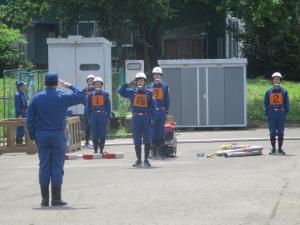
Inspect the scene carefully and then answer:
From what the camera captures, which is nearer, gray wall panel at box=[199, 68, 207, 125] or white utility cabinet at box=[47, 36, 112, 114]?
white utility cabinet at box=[47, 36, 112, 114]

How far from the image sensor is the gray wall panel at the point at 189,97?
28.9 m

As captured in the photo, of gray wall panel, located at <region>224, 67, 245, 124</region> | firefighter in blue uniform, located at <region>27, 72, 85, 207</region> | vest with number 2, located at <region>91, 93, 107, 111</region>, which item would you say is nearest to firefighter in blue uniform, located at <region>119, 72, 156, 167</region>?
vest with number 2, located at <region>91, 93, 107, 111</region>

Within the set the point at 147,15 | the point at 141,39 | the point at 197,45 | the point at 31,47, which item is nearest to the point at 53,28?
the point at 31,47

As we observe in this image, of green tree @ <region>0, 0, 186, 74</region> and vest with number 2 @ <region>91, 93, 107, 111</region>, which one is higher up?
green tree @ <region>0, 0, 186, 74</region>

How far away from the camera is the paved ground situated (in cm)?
1120

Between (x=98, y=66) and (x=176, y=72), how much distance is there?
3.02 m

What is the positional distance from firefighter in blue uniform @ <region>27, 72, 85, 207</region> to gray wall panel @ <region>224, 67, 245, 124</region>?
54.4 feet

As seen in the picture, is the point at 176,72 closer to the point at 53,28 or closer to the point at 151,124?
the point at 151,124

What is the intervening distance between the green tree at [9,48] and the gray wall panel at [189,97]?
59.6ft

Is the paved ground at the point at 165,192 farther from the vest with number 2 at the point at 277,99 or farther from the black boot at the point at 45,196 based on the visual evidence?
the vest with number 2 at the point at 277,99

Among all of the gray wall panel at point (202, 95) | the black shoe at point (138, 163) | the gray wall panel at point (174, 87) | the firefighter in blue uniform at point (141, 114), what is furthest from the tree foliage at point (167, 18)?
the black shoe at point (138, 163)

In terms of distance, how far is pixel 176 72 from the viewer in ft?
94.8

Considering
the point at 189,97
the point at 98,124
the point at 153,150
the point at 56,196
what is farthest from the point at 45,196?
the point at 189,97

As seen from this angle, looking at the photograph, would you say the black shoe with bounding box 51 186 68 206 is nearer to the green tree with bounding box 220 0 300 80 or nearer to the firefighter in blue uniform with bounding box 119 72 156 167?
the firefighter in blue uniform with bounding box 119 72 156 167
